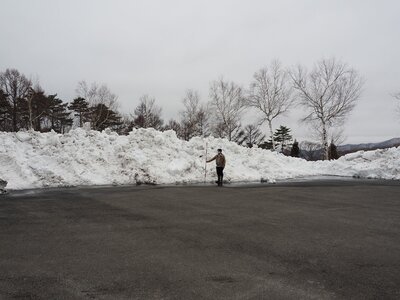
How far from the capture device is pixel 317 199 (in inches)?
434

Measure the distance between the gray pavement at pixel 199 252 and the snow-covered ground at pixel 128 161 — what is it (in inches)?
280

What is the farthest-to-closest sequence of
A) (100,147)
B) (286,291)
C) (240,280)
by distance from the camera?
(100,147) < (240,280) < (286,291)

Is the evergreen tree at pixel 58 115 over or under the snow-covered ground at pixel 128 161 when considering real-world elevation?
over

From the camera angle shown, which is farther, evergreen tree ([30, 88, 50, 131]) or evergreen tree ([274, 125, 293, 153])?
evergreen tree ([274, 125, 293, 153])

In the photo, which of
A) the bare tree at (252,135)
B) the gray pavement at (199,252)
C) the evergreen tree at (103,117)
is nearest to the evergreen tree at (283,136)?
the bare tree at (252,135)

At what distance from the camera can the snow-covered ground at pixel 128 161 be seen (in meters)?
16.0

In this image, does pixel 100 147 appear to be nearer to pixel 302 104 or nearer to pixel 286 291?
pixel 286 291

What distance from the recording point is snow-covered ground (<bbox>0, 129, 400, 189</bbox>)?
16.0 meters

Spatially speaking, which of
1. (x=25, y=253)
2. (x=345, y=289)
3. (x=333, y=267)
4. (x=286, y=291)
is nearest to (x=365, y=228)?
(x=333, y=267)

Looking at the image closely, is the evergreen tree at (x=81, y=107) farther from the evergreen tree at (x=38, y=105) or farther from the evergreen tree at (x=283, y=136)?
the evergreen tree at (x=283, y=136)

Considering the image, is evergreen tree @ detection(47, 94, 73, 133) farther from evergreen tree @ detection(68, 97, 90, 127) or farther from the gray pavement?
the gray pavement

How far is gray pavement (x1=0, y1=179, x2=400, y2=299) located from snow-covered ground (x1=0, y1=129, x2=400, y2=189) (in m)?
7.10

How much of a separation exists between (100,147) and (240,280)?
1639cm

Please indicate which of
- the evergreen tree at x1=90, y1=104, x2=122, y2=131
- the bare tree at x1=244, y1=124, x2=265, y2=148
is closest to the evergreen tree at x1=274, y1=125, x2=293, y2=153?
the bare tree at x1=244, y1=124, x2=265, y2=148
